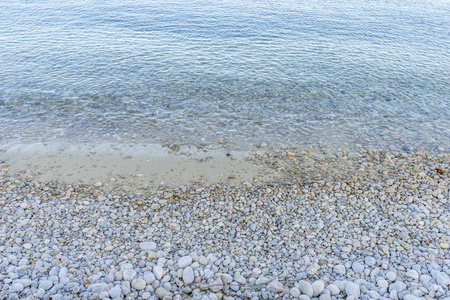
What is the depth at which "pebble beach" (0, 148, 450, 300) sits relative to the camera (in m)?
7.75

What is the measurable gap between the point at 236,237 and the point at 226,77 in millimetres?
14807

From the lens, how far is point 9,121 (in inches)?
660

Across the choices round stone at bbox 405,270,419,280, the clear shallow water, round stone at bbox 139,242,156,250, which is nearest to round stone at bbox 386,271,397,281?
round stone at bbox 405,270,419,280

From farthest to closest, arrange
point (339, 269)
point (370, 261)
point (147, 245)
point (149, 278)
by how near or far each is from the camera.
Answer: point (147, 245)
point (370, 261)
point (339, 269)
point (149, 278)

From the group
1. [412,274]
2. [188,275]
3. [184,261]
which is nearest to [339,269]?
[412,274]

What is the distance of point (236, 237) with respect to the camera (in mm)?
9539

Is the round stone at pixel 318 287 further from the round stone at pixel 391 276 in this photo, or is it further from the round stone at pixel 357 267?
the round stone at pixel 391 276

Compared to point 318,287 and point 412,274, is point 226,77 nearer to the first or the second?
point 318,287

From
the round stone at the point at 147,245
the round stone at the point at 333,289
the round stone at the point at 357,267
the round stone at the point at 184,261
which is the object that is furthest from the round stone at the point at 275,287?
the round stone at the point at 147,245

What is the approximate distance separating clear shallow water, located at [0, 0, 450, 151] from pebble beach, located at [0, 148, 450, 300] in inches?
152

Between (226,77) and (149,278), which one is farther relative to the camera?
(226,77)

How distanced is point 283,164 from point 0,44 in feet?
91.5

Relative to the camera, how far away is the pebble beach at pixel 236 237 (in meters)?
7.75

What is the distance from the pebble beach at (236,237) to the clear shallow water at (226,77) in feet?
12.6
